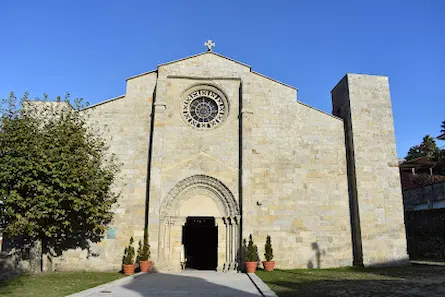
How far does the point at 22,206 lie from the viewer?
41.7ft

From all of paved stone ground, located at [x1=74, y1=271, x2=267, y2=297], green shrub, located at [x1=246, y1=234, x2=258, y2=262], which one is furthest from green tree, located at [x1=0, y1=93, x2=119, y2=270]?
green shrub, located at [x1=246, y1=234, x2=258, y2=262]

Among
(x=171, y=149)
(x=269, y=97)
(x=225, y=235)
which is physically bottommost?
(x=225, y=235)

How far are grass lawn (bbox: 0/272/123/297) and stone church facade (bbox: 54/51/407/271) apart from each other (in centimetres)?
138

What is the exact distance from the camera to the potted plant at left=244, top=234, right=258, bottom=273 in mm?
13906

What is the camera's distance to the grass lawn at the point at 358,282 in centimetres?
912

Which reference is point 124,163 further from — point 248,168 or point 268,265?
point 268,265

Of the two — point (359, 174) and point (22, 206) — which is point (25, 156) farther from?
point (359, 174)

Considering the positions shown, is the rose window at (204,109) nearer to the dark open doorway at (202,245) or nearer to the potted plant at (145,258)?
the potted plant at (145,258)

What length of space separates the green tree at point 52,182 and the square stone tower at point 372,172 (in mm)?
10668

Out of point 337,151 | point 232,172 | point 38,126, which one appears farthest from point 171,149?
point 337,151

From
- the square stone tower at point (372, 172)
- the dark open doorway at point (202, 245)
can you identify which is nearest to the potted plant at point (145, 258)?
the dark open doorway at point (202, 245)

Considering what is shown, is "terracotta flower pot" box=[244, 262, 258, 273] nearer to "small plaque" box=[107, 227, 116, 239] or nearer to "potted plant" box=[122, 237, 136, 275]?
"potted plant" box=[122, 237, 136, 275]

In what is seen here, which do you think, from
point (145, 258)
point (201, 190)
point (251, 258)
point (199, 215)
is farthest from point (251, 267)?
point (145, 258)

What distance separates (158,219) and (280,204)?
5284mm
